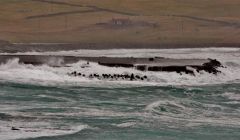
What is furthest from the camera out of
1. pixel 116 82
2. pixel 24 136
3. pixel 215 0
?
pixel 215 0

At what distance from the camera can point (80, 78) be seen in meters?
62.6

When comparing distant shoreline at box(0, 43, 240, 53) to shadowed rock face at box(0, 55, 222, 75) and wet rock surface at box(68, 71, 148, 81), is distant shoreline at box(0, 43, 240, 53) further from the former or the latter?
→ wet rock surface at box(68, 71, 148, 81)

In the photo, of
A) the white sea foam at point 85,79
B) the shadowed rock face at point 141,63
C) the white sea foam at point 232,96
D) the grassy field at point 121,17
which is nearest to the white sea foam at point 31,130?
the white sea foam at point 232,96

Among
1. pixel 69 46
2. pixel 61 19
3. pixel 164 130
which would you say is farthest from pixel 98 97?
pixel 61 19

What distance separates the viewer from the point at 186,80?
6391 centimetres

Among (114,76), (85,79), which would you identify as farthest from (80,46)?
(85,79)

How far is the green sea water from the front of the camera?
3591cm

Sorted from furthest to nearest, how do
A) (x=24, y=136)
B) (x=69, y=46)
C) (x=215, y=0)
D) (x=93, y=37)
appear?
1. (x=215, y=0)
2. (x=93, y=37)
3. (x=69, y=46)
4. (x=24, y=136)

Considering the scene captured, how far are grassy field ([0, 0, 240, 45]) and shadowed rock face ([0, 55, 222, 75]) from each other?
1134 inches

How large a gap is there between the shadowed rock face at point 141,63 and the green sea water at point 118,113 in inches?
316

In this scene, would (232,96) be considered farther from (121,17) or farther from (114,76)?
(121,17)

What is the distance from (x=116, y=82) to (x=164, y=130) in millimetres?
23989

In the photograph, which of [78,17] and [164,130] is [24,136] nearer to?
[164,130]

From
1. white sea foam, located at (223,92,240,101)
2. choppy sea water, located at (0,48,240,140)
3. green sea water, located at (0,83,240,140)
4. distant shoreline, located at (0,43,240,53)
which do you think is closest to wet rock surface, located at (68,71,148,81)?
choppy sea water, located at (0,48,240,140)
